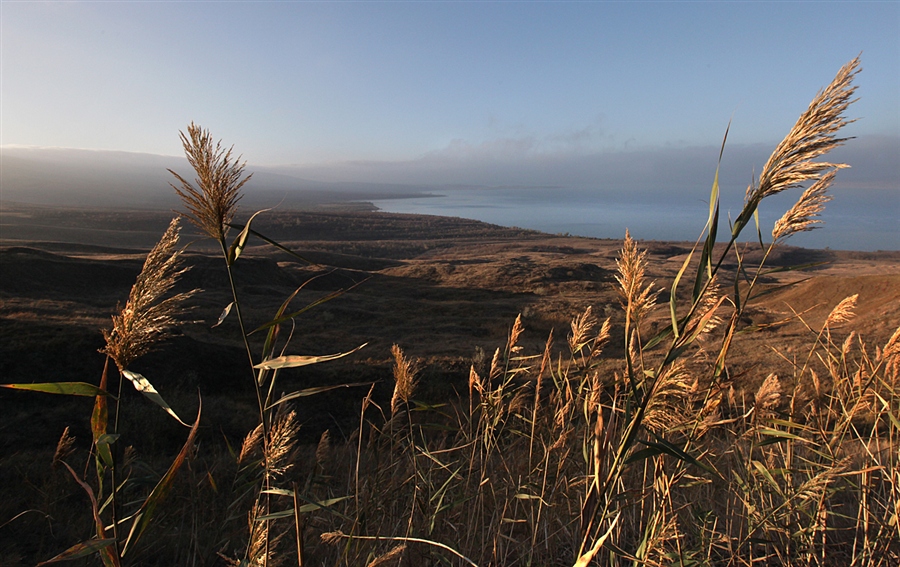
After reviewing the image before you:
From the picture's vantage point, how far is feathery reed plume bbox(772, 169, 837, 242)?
4.29ft

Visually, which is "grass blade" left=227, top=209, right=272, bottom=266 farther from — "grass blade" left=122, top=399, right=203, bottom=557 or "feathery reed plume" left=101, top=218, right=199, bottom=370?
"grass blade" left=122, top=399, right=203, bottom=557

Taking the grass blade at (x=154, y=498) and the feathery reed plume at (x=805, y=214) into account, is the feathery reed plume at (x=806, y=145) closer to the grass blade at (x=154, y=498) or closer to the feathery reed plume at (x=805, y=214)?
the feathery reed plume at (x=805, y=214)

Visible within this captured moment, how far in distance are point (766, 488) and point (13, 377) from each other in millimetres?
9788

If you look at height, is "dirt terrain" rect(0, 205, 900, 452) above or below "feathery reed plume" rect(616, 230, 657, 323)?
below

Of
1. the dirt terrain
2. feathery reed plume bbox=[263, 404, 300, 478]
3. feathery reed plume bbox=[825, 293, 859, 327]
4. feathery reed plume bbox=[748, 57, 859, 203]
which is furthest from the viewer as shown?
the dirt terrain

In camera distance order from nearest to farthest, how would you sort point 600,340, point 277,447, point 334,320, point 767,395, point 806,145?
point 806,145 → point 277,447 → point 600,340 → point 767,395 → point 334,320

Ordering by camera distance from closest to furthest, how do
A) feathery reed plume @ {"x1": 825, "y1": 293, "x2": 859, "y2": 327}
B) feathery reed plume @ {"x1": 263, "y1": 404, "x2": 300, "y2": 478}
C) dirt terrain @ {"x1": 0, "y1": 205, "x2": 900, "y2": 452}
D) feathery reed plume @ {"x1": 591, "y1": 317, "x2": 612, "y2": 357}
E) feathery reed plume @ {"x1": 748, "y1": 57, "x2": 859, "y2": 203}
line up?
feathery reed plume @ {"x1": 748, "y1": 57, "x2": 859, "y2": 203} → feathery reed plume @ {"x1": 263, "y1": 404, "x2": 300, "y2": 478} → feathery reed plume @ {"x1": 591, "y1": 317, "x2": 612, "y2": 357} → feathery reed plume @ {"x1": 825, "y1": 293, "x2": 859, "y2": 327} → dirt terrain @ {"x1": 0, "y1": 205, "x2": 900, "y2": 452}

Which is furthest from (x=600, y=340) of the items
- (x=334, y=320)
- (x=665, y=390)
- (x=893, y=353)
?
(x=334, y=320)

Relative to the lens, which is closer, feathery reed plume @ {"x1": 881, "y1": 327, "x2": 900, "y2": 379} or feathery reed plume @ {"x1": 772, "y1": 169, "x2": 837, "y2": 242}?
feathery reed plume @ {"x1": 772, "y1": 169, "x2": 837, "y2": 242}

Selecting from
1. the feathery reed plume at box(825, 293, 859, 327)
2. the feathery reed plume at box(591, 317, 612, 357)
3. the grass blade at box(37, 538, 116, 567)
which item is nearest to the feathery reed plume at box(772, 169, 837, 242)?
the feathery reed plume at box(591, 317, 612, 357)

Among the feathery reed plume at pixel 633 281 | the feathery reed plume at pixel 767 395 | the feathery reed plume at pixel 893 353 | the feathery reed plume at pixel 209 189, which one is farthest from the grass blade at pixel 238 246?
the feathery reed plume at pixel 893 353

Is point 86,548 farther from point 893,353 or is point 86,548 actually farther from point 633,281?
point 893,353

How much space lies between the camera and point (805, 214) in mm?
1314

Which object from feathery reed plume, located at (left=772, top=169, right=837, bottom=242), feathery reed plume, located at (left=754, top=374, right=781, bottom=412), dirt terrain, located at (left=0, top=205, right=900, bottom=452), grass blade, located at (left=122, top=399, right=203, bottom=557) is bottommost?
dirt terrain, located at (left=0, top=205, right=900, bottom=452)
